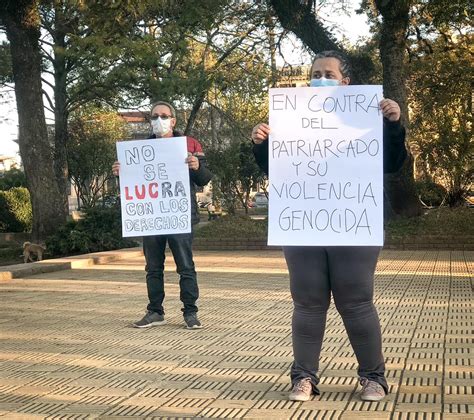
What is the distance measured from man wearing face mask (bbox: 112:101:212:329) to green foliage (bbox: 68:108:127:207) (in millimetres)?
24314

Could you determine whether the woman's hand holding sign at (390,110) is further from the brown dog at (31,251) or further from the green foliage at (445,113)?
the green foliage at (445,113)

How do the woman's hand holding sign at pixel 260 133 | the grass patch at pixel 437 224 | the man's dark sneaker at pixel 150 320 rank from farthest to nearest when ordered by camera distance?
the grass patch at pixel 437 224
the man's dark sneaker at pixel 150 320
the woman's hand holding sign at pixel 260 133

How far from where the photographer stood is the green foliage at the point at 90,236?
1783 cm

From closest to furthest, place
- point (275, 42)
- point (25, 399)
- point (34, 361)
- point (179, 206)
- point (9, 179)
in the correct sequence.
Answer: point (25, 399) → point (34, 361) → point (179, 206) → point (275, 42) → point (9, 179)

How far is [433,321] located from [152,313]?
2607 millimetres

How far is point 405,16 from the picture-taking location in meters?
19.2

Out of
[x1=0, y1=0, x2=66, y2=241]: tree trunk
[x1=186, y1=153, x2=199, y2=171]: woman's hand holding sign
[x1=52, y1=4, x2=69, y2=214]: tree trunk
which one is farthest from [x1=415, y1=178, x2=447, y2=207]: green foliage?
[x1=186, y1=153, x2=199, y2=171]: woman's hand holding sign

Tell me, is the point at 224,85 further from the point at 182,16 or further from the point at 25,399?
the point at 25,399

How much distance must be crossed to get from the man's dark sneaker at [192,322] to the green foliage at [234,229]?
36.1 ft

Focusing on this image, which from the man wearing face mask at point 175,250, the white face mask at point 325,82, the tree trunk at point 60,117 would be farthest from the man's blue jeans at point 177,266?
the tree trunk at point 60,117

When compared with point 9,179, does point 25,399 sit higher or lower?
lower

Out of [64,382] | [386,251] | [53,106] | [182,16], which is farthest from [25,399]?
[53,106]

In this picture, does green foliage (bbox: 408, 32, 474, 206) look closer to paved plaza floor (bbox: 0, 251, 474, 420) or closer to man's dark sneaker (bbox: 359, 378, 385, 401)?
paved plaza floor (bbox: 0, 251, 474, 420)

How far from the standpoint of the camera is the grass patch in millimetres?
17625
